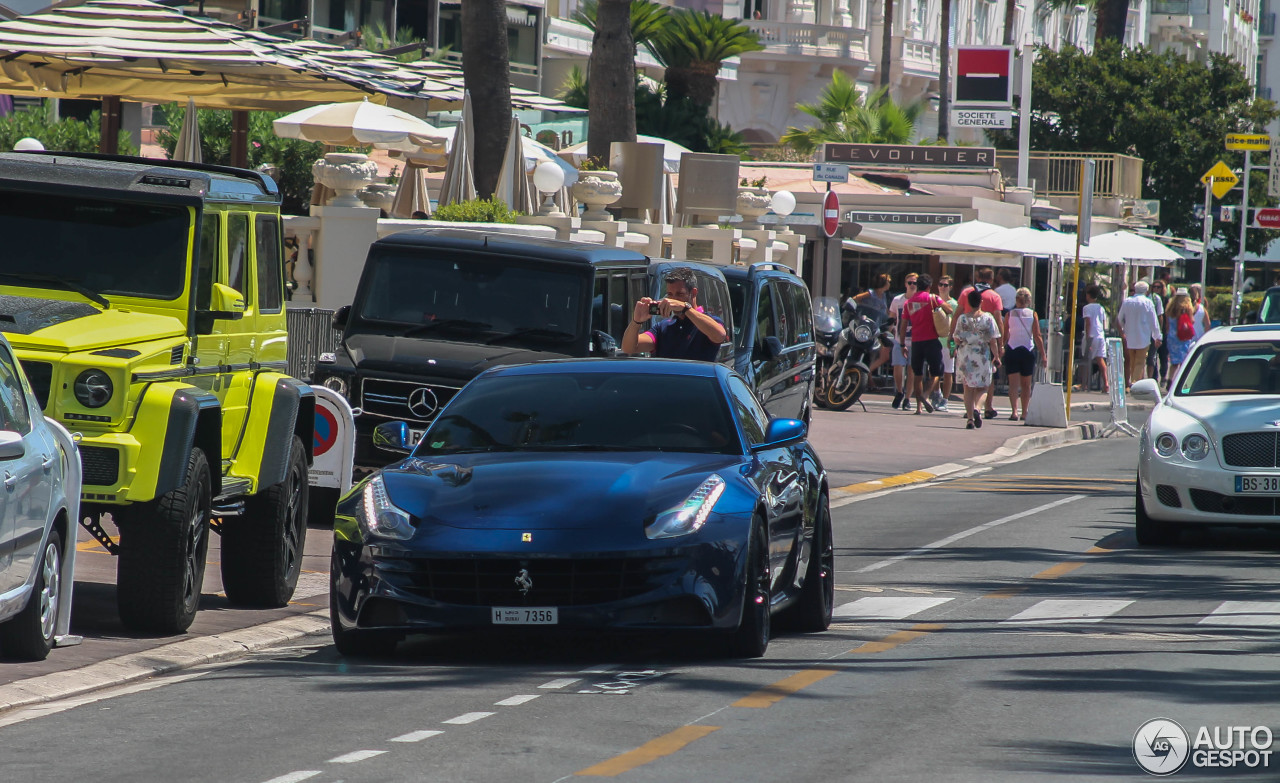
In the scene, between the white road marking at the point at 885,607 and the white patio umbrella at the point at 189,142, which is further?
the white patio umbrella at the point at 189,142

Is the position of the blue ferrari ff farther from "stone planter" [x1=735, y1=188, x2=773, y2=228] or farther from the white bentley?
"stone planter" [x1=735, y1=188, x2=773, y2=228]

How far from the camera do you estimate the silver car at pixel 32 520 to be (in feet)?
26.9

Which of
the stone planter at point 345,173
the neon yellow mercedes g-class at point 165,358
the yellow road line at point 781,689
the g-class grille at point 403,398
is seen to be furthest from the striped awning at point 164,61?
the yellow road line at point 781,689

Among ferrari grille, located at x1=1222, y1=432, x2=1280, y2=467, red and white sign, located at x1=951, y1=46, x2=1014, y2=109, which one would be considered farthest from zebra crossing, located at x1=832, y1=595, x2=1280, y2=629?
red and white sign, located at x1=951, y1=46, x2=1014, y2=109

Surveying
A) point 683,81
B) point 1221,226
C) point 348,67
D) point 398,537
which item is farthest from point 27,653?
point 1221,226

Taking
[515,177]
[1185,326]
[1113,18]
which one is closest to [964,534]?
[515,177]

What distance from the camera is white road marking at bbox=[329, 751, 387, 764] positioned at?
6730 mm

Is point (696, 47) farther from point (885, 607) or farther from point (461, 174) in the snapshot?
point (885, 607)

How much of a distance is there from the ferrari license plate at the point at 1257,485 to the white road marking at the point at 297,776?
9.38 meters

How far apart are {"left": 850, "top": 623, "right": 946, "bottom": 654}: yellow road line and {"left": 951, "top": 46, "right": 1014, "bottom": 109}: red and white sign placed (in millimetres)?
32776

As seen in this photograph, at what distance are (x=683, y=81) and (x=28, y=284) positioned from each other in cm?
4527

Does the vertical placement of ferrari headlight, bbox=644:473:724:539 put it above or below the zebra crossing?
above

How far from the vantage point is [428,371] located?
14273 mm

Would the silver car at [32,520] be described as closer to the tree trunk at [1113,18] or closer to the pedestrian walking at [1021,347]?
the pedestrian walking at [1021,347]
